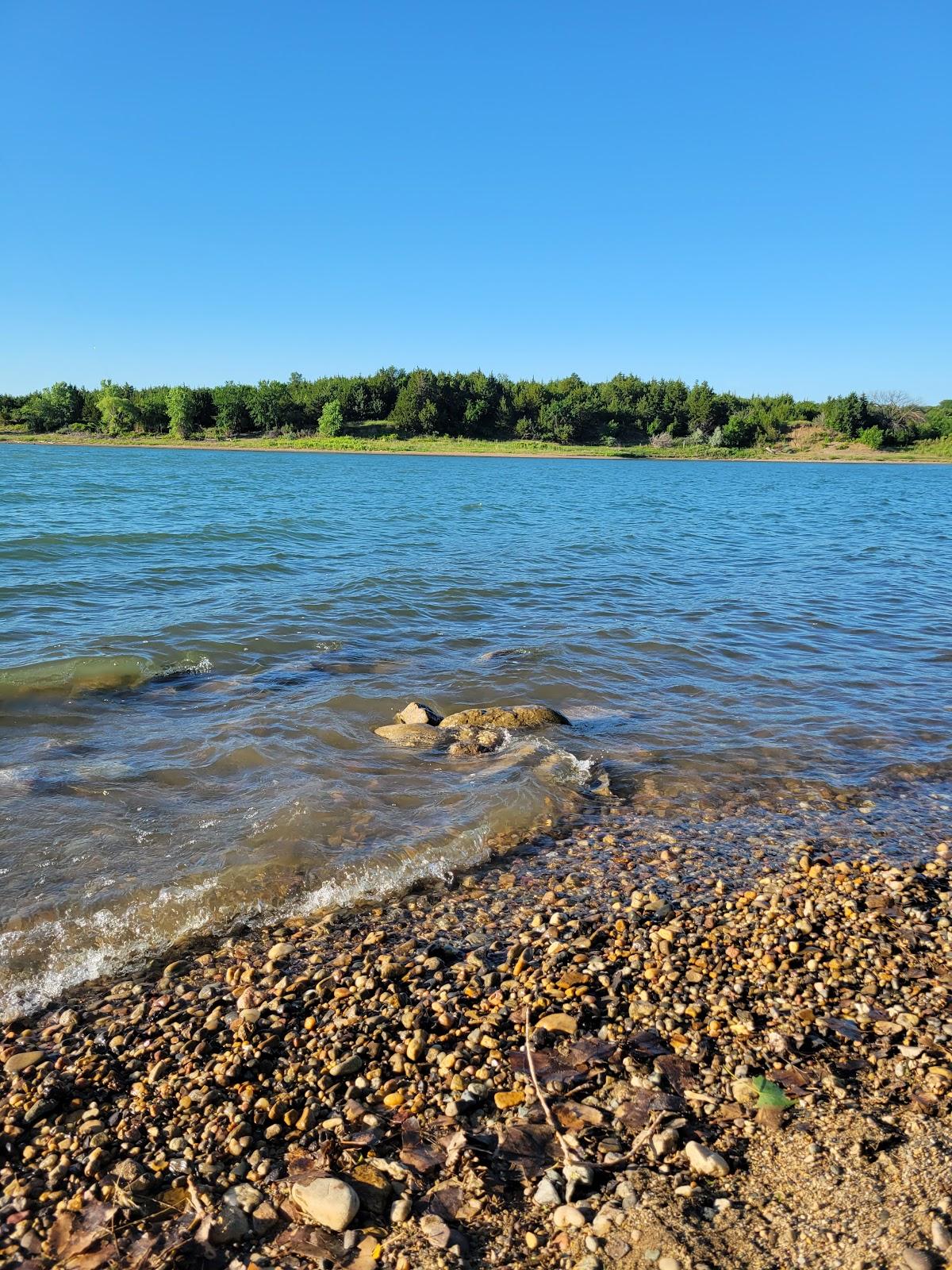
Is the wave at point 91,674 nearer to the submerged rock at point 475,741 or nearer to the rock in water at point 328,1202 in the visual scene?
the submerged rock at point 475,741

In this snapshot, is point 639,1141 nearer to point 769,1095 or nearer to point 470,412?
point 769,1095

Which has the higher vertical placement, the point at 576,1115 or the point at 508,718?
the point at 576,1115

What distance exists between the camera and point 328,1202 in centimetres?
267

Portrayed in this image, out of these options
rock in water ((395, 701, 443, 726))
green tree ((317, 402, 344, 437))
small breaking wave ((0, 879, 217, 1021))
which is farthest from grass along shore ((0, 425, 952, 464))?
small breaking wave ((0, 879, 217, 1021))

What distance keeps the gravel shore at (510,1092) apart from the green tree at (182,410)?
112324 millimetres

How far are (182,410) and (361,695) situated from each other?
4247 inches

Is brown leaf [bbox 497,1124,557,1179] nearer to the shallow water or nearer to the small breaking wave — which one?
the shallow water

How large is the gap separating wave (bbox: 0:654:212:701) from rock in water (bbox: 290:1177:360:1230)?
25.7 feet

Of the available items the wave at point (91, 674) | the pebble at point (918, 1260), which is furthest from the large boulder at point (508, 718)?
the pebble at point (918, 1260)

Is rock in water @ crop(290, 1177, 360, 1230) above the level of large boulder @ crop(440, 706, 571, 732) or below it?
above

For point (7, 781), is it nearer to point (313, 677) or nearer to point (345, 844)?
point (345, 844)

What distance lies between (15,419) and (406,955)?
12941 centimetres

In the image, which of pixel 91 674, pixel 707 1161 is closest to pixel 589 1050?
pixel 707 1161

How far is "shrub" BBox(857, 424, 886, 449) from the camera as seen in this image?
11288 cm
